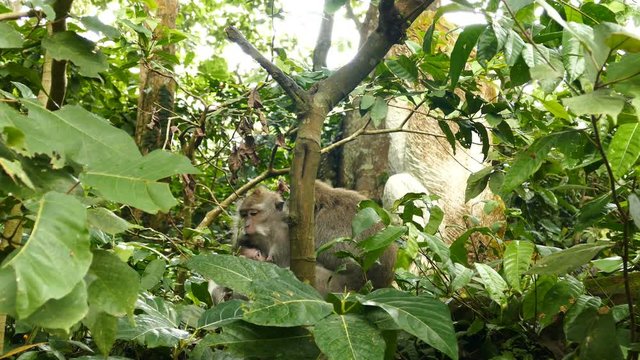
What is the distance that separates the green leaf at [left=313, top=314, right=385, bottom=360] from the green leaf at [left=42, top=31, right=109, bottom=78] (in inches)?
33.3

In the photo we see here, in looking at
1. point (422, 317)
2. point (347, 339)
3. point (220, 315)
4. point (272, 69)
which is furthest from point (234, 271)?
point (272, 69)

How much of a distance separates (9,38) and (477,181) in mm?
1812

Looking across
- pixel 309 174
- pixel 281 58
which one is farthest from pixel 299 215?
pixel 281 58

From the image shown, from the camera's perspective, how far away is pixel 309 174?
211 centimetres

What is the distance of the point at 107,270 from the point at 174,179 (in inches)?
150

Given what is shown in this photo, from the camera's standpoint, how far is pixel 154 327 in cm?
189

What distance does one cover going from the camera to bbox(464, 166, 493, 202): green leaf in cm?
256

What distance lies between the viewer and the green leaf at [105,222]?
129 cm

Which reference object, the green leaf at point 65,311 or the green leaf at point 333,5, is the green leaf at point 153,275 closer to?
the green leaf at point 333,5

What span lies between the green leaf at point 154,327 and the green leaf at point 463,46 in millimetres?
1147

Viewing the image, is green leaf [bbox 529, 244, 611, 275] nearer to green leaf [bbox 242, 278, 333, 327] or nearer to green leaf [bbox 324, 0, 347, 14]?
green leaf [bbox 242, 278, 333, 327]

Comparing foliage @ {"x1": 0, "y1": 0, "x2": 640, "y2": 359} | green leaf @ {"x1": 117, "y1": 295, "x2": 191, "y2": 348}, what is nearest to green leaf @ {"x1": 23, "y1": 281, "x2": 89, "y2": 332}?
foliage @ {"x1": 0, "y1": 0, "x2": 640, "y2": 359}

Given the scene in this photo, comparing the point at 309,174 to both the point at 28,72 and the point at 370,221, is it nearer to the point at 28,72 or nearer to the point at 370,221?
the point at 370,221

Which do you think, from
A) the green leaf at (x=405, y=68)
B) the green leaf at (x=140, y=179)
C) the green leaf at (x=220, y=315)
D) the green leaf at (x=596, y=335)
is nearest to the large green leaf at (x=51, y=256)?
the green leaf at (x=140, y=179)
